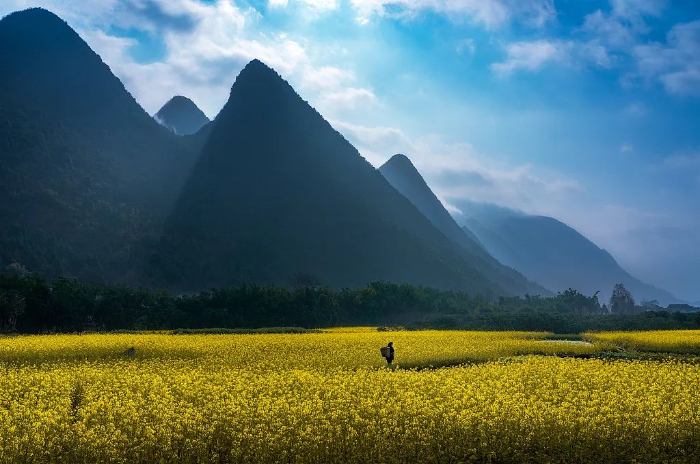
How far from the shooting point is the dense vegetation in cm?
5675

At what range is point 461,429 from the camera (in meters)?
12.3

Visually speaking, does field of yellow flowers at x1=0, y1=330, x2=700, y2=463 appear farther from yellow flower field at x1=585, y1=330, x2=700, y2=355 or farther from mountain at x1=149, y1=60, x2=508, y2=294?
mountain at x1=149, y1=60, x2=508, y2=294

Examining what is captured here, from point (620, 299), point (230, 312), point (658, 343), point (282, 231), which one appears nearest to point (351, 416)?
point (658, 343)

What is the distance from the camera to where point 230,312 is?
221ft

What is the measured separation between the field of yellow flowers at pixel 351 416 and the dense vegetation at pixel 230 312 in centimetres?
4035

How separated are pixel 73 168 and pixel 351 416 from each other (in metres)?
161

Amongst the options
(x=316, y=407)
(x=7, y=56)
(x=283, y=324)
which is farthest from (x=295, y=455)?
(x=7, y=56)

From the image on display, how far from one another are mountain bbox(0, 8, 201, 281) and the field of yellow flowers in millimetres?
115284

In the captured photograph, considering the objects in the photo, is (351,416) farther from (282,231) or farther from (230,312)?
(282,231)

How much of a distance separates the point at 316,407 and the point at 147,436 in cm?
408

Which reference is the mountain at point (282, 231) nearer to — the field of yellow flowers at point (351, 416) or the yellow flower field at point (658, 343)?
the yellow flower field at point (658, 343)

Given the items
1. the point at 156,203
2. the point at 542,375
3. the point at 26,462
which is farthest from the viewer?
the point at 156,203

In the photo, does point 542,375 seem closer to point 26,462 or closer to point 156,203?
point 26,462

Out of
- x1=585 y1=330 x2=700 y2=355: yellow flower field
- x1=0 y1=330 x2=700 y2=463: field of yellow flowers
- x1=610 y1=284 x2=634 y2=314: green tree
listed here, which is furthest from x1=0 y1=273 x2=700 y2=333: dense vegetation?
x1=610 y1=284 x2=634 y2=314: green tree
